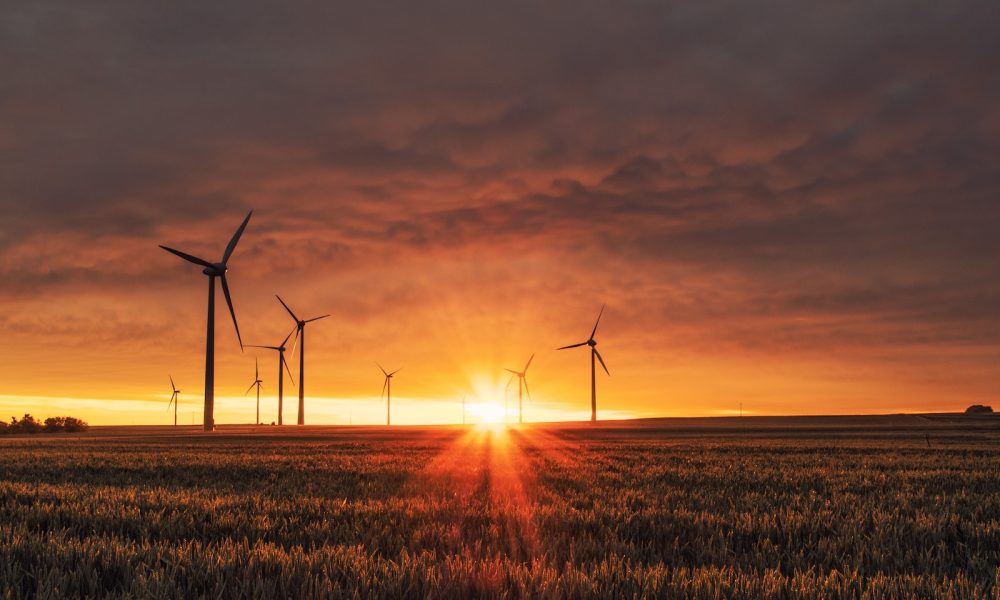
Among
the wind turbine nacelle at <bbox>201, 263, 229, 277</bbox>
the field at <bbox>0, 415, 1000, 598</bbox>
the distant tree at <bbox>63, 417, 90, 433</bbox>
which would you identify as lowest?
the distant tree at <bbox>63, 417, 90, 433</bbox>

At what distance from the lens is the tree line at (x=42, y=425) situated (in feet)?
471

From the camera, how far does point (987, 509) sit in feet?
42.7

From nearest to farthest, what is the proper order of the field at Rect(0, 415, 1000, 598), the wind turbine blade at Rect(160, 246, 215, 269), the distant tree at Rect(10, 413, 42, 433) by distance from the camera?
the field at Rect(0, 415, 1000, 598), the wind turbine blade at Rect(160, 246, 215, 269), the distant tree at Rect(10, 413, 42, 433)

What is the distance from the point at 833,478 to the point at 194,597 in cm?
1909

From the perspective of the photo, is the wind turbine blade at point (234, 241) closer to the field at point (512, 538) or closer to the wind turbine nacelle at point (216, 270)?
the wind turbine nacelle at point (216, 270)

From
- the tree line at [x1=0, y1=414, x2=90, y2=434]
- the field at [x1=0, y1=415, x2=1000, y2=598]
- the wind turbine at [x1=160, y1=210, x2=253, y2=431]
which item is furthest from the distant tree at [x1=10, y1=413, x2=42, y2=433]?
the field at [x1=0, y1=415, x2=1000, y2=598]

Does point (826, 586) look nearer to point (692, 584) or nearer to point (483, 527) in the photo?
point (692, 584)

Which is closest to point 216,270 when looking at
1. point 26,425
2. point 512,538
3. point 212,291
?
point 212,291

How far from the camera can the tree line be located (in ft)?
471

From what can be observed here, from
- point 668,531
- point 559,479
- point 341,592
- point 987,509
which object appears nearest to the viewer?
point 341,592

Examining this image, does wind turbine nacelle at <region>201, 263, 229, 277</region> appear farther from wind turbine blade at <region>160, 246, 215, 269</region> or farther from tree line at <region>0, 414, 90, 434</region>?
tree line at <region>0, 414, 90, 434</region>

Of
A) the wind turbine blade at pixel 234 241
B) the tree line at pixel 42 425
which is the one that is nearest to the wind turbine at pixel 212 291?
the wind turbine blade at pixel 234 241

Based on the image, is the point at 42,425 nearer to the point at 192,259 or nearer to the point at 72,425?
the point at 72,425

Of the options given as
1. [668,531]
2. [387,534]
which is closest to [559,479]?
[668,531]
